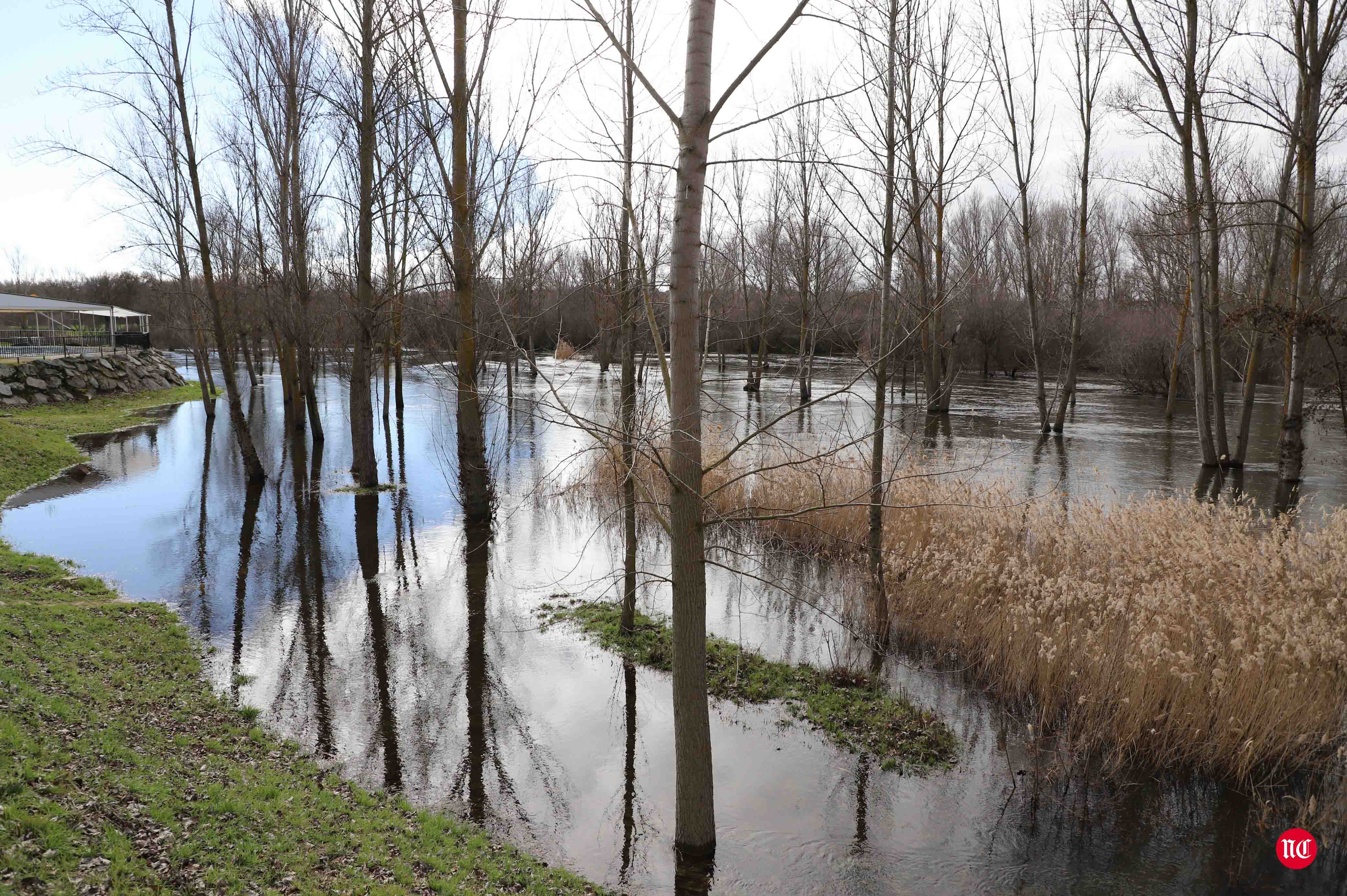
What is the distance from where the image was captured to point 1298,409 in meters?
14.5

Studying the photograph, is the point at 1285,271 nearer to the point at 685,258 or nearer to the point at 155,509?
the point at 685,258

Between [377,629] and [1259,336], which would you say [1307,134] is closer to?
[1259,336]

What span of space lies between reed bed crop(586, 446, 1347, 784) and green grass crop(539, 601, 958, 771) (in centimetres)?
91

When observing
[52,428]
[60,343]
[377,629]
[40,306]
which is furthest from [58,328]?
[377,629]

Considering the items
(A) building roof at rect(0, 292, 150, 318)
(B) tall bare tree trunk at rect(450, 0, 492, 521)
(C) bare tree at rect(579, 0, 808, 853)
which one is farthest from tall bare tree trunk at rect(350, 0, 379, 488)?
(A) building roof at rect(0, 292, 150, 318)

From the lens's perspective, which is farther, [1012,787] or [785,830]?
[1012,787]

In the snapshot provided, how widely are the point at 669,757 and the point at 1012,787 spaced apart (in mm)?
2354

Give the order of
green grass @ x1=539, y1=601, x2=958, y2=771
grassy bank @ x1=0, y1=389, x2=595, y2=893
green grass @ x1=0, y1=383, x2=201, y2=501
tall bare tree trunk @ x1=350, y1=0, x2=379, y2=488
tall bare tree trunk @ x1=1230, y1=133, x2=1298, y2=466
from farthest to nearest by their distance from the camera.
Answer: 1. tall bare tree trunk @ x1=1230, y1=133, x2=1298, y2=466
2. green grass @ x1=0, y1=383, x2=201, y2=501
3. tall bare tree trunk @ x1=350, y1=0, x2=379, y2=488
4. green grass @ x1=539, y1=601, x2=958, y2=771
5. grassy bank @ x1=0, y1=389, x2=595, y2=893

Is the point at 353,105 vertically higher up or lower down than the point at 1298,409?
higher up

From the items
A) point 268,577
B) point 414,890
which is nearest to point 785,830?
point 414,890

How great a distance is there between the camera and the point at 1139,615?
21.5 ft

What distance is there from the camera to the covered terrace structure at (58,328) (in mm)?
32062

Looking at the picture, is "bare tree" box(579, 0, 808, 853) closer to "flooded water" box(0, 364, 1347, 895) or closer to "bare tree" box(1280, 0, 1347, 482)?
"flooded water" box(0, 364, 1347, 895)

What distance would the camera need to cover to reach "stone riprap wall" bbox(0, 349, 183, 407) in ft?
80.2
